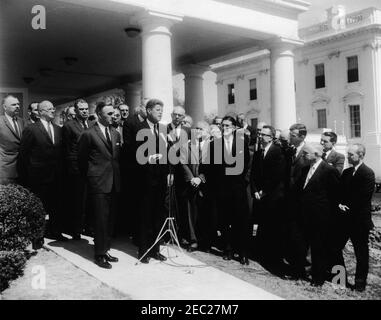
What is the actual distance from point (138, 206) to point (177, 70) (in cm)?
1094

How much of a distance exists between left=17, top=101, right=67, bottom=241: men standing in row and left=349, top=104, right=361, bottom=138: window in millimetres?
28870

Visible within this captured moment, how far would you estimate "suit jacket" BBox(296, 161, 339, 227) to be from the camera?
5586 millimetres

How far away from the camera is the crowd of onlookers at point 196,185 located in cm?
559

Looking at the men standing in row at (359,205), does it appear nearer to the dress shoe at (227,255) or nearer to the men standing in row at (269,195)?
the men standing in row at (269,195)

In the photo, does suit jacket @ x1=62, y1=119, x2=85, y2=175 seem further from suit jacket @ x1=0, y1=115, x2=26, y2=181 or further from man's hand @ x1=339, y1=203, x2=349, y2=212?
man's hand @ x1=339, y1=203, x2=349, y2=212

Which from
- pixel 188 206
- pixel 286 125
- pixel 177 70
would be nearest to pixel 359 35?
pixel 177 70

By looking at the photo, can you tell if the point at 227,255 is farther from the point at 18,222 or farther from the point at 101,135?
the point at 18,222

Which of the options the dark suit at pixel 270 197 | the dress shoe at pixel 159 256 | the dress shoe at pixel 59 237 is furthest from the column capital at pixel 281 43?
the dress shoe at pixel 59 237

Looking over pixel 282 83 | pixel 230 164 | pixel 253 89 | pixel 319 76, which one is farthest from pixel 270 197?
pixel 253 89

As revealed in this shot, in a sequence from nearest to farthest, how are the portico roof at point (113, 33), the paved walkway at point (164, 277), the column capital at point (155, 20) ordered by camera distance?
the paved walkway at point (164, 277), the column capital at point (155, 20), the portico roof at point (113, 33)

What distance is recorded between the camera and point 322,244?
568 cm

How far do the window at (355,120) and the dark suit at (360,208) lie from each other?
90.8ft

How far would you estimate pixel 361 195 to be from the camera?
18.1 ft
